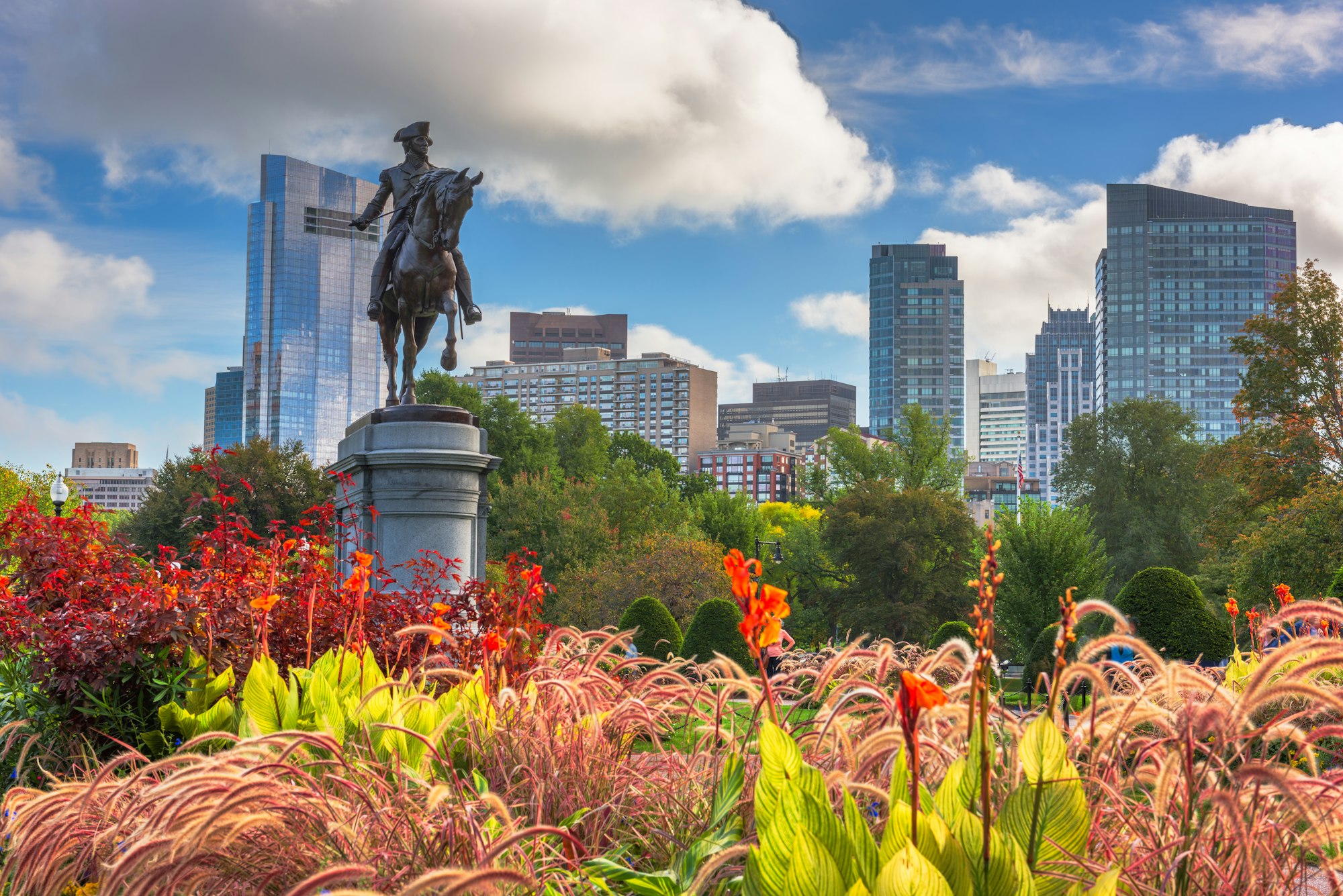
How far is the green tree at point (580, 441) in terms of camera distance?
59031 mm

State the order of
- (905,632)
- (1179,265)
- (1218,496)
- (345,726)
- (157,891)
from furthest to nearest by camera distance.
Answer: (1179,265) → (1218,496) → (905,632) → (345,726) → (157,891)

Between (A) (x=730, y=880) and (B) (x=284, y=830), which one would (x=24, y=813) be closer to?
(B) (x=284, y=830)

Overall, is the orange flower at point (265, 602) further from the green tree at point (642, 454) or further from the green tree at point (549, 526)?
the green tree at point (642, 454)

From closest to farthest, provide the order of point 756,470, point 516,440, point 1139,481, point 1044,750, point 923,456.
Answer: point 1044,750, point 1139,481, point 516,440, point 923,456, point 756,470

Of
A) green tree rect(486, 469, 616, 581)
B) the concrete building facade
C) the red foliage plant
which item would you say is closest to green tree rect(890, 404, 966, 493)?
green tree rect(486, 469, 616, 581)

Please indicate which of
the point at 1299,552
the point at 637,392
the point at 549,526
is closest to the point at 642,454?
the point at 549,526

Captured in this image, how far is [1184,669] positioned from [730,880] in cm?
145

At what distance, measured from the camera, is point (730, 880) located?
3035 millimetres

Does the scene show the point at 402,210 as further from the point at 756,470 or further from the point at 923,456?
the point at 756,470

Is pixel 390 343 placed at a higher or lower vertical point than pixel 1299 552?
higher

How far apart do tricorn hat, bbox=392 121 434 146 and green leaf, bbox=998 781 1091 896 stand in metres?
13.3

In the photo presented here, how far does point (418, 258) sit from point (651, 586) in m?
17.6

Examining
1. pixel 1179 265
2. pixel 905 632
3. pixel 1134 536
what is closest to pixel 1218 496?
pixel 1134 536

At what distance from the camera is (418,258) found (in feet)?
44.6
